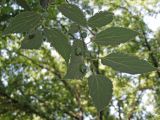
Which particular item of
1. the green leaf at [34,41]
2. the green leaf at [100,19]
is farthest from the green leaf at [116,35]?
the green leaf at [34,41]

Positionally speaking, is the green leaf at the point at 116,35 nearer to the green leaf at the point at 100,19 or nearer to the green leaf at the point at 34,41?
the green leaf at the point at 100,19

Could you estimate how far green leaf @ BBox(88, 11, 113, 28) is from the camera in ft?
1.81

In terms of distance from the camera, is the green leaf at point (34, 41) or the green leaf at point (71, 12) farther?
the green leaf at point (34, 41)

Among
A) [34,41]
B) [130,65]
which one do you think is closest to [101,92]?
[130,65]

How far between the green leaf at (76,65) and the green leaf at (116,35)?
61mm

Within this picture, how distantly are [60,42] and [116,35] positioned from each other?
0.08m

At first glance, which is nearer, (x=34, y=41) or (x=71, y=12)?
(x=71, y=12)

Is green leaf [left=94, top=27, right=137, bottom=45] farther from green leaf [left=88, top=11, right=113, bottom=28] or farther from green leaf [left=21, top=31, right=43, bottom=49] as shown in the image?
green leaf [left=21, top=31, right=43, bottom=49]

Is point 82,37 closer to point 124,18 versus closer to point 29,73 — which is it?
point 124,18

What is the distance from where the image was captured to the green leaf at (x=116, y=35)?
0.54m

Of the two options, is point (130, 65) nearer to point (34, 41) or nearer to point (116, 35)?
point (116, 35)

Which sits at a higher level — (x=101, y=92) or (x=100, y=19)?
(x=100, y=19)

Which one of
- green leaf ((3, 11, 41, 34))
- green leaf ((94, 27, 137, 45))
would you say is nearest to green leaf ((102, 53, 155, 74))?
green leaf ((94, 27, 137, 45))

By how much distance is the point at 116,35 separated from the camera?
→ 0.54m
